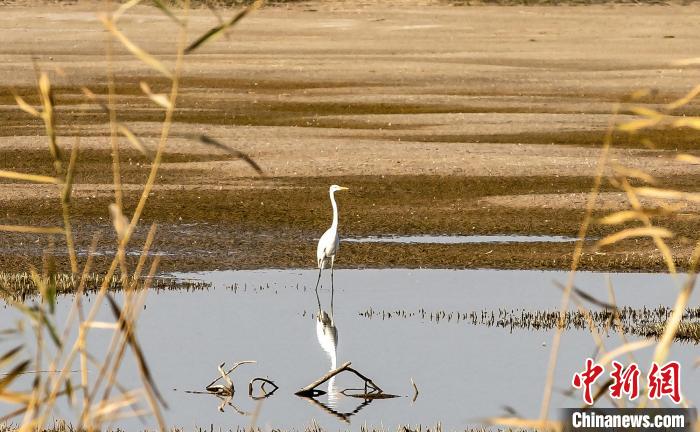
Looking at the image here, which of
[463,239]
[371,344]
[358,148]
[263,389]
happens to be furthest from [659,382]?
[358,148]

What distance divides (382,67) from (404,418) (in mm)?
45141

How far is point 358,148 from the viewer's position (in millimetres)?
28344

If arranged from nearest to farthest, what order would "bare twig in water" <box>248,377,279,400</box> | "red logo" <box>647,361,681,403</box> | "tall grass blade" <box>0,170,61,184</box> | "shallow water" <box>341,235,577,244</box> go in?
"tall grass blade" <box>0,170,61,184</box> → "red logo" <box>647,361,681,403</box> → "bare twig in water" <box>248,377,279,400</box> → "shallow water" <box>341,235,577,244</box>

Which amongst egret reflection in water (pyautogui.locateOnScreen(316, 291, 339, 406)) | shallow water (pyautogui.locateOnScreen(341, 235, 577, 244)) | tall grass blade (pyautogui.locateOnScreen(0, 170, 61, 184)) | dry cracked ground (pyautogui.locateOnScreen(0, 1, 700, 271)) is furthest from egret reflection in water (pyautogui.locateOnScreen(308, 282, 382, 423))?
tall grass blade (pyautogui.locateOnScreen(0, 170, 61, 184))

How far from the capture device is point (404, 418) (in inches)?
385

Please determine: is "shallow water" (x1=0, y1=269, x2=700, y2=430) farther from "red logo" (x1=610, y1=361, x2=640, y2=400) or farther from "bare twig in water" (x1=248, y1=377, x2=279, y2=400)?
"red logo" (x1=610, y1=361, x2=640, y2=400)

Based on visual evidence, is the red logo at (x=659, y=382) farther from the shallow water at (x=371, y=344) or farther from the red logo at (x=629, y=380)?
the shallow water at (x=371, y=344)

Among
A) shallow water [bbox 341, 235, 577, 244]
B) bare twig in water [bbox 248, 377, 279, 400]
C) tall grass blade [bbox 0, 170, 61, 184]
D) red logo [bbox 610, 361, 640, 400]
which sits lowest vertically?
shallow water [bbox 341, 235, 577, 244]

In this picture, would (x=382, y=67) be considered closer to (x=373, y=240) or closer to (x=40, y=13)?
(x=373, y=240)

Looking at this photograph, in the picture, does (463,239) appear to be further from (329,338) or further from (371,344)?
(371,344)

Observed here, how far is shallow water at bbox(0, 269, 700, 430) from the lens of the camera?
10.1 m

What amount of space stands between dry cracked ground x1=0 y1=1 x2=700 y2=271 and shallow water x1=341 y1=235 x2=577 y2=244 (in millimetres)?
349

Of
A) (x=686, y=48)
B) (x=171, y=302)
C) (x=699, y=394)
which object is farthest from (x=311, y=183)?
(x=686, y=48)

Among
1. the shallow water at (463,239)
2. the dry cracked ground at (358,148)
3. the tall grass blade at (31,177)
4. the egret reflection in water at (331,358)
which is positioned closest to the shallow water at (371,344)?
the egret reflection in water at (331,358)
